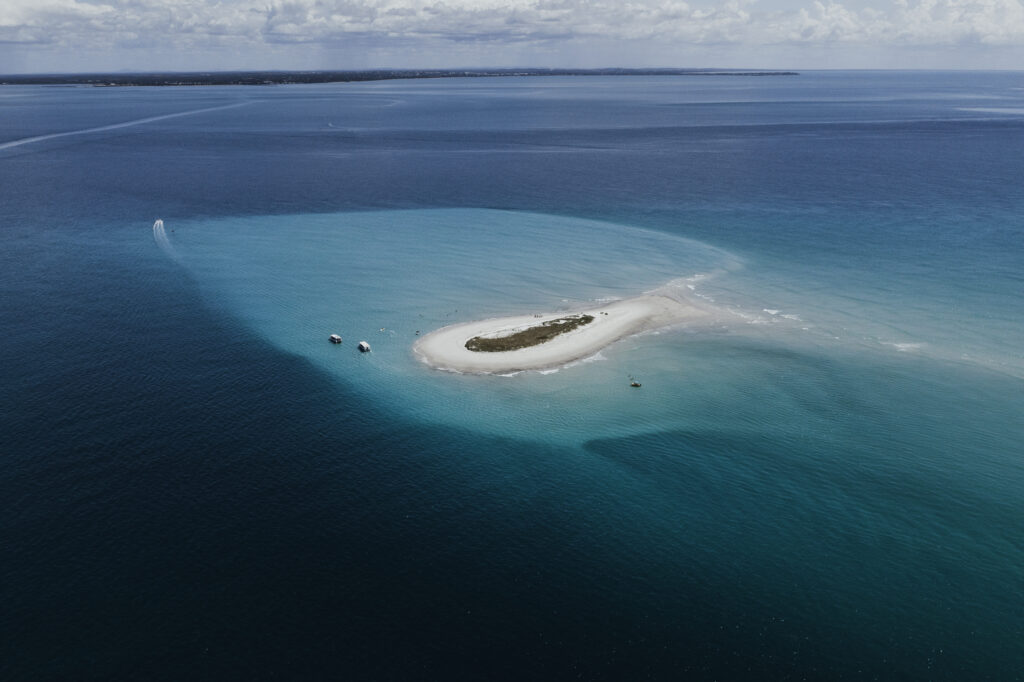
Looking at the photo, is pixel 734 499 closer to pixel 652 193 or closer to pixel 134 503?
pixel 134 503

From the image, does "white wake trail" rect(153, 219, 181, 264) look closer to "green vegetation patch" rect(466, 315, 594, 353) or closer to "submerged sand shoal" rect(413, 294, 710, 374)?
"submerged sand shoal" rect(413, 294, 710, 374)

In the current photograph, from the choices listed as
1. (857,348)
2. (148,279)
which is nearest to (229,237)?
(148,279)

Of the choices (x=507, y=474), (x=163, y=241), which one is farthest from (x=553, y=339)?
(x=163, y=241)

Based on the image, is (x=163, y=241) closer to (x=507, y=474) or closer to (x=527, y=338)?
(x=527, y=338)

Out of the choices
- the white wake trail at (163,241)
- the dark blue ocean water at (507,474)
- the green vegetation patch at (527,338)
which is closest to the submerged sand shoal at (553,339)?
the green vegetation patch at (527,338)

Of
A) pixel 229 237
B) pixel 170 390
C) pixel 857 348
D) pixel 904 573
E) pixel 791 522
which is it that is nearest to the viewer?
pixel 904 573
